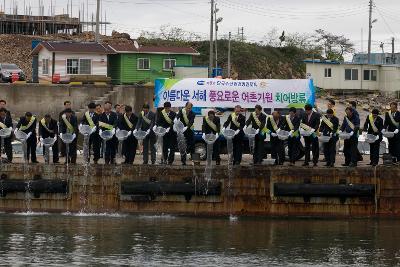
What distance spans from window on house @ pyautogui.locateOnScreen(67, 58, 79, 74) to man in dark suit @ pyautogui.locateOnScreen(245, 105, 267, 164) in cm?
3493

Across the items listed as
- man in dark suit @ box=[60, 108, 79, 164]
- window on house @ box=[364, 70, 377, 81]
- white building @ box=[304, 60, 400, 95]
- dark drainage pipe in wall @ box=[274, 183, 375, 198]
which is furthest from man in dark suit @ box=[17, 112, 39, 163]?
window on house @ box=[364, 70, 377, 81]

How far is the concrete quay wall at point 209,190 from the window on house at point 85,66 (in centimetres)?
3388

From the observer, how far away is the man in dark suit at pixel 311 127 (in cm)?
2908

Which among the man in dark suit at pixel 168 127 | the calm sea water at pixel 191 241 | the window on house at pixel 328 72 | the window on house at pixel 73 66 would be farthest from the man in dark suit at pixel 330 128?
the window on house at pixel 328 72

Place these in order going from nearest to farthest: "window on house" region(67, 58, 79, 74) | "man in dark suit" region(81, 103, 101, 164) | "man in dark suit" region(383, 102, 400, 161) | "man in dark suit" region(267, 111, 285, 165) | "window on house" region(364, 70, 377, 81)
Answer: "man in dark suit" region(383, 102, 400, 161)
"man in dark suit" region(267, 111, 285, 165)
"man in dark suit" region(81, 103, 101, 164)
"window on house" region(67, 58, 79, 74)
"window on house" region(364, 70, 377, 81)

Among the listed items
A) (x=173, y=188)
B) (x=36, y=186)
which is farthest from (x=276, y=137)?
(x=36, y=186)

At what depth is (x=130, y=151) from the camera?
97.4 feet

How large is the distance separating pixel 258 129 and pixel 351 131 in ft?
8.04

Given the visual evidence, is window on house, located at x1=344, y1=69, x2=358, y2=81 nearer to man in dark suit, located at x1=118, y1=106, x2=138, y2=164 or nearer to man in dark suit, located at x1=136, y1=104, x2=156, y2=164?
man in dark suit, located at x1=136, y1=104, x2=156, y2=164

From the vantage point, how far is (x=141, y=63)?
216 feet

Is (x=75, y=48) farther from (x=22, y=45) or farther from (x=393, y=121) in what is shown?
(x=393, y=121)

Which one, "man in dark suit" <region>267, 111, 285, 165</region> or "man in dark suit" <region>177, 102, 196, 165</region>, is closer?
"man in dark suit" <region>267, 111, 285, 165</region>

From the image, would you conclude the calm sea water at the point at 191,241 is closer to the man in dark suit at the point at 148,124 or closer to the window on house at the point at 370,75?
the man in dark suit at the point at 148,124

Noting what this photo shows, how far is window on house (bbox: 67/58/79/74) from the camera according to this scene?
63.2 m
